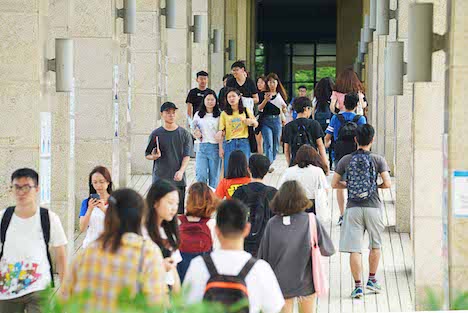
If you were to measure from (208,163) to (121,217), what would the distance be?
1039cm

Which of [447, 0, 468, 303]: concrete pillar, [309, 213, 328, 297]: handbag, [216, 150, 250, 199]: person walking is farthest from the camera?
[216, 150, 250, 199]: person walking

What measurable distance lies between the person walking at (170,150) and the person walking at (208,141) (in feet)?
6.60

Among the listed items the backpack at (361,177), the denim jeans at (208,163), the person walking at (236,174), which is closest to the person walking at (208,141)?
the denim jeans at (208,163)

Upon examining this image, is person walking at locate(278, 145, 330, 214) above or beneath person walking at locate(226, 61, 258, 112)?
beneath

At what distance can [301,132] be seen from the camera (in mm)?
16031

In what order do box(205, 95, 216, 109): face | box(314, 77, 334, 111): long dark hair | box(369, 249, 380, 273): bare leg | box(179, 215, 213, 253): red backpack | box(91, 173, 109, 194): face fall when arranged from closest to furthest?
box(179, 215, 213, 253): red backpack
box(91, 173, 109, 194): face
box(369, 249, 380, 273): bare leg
box(205, 95, 216, 109): face
box(314, 77, 334, 111): long dark hair

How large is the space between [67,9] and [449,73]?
18.9 ft

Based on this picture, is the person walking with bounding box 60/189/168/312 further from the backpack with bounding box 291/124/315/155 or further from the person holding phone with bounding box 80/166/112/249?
the backpack with bounding box 291/124/315/155

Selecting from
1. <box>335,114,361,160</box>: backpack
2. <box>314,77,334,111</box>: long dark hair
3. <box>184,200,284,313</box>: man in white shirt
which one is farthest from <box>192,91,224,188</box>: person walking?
<box>184,200,284,313</box>: man in white shirt

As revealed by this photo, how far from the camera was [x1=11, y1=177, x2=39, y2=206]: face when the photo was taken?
8852 mm

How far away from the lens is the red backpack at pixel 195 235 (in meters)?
9.97

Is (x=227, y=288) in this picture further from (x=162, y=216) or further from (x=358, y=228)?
(x=358, y=228)

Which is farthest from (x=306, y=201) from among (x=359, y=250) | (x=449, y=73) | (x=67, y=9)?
(x=67, y=9)

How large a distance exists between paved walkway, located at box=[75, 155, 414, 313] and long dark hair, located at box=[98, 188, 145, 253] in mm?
5890
